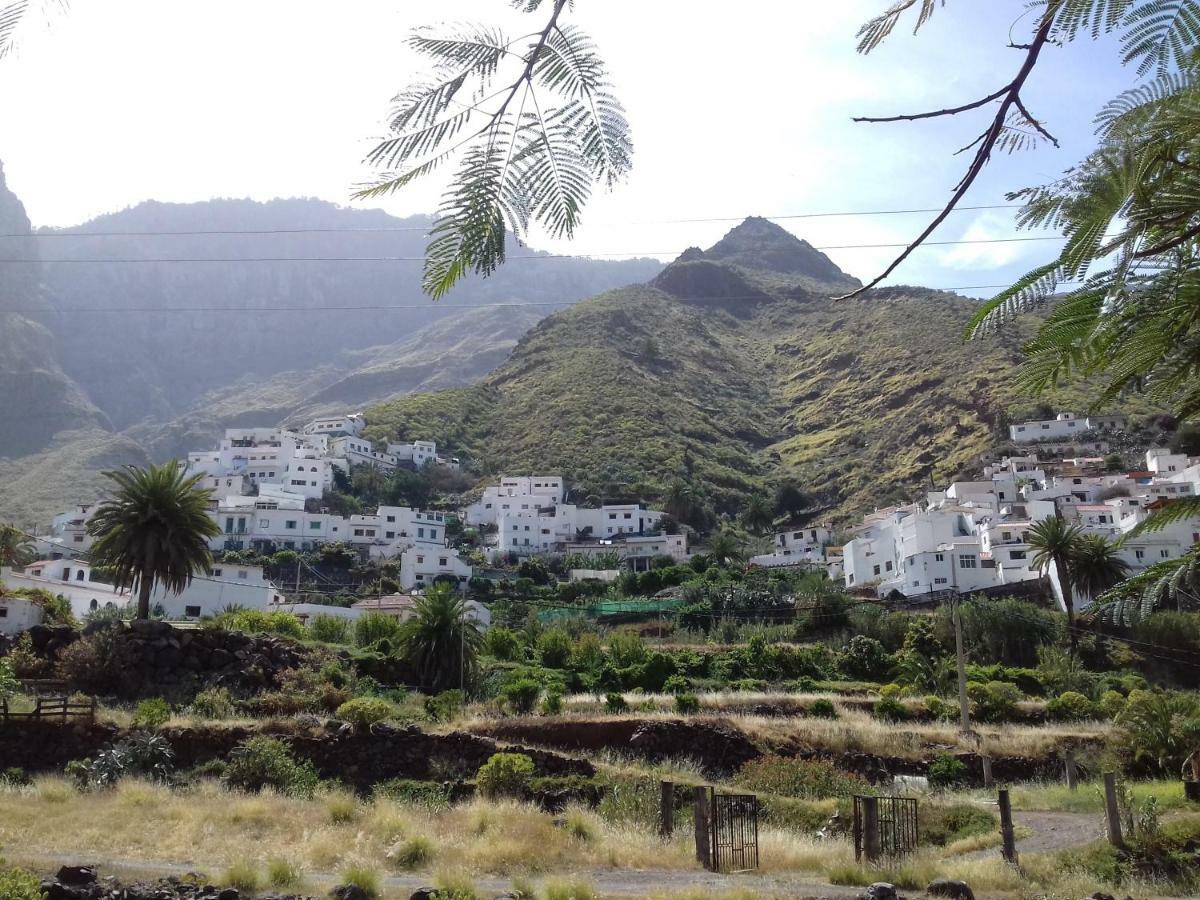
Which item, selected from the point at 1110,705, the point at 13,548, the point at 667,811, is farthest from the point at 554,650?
the point at 13,548

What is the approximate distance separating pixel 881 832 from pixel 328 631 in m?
26.0

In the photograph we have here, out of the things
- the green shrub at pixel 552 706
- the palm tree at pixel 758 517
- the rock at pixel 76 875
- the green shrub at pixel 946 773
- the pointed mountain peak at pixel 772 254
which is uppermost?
the pointed mountain peak at pixel 772 254

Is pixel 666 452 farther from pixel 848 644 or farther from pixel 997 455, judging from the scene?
pixel 848 644

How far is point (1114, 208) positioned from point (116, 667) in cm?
2897

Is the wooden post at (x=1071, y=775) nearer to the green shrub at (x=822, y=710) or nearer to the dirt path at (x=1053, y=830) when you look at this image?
the dirt path at (x=1053, y=830)

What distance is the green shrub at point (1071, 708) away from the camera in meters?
27.9

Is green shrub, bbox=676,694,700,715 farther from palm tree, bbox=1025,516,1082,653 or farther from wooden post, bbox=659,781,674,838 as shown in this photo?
palm tree, bbox=1025,516,1082,653

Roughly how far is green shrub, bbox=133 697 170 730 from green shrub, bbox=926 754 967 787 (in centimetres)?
1826

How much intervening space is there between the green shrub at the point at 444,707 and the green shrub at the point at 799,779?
7.93 metres

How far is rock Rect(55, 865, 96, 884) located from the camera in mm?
9336

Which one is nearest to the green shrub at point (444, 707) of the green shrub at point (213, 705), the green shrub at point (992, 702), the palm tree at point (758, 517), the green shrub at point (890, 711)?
the green shrub at point (213, 705)

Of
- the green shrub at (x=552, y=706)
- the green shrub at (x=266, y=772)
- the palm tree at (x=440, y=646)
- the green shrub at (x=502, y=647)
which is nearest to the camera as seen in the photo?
the green shrub at (x=266, y=772)

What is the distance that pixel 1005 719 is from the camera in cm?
2806

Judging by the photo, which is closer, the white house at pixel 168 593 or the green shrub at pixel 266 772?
the green shrub at pixel 266 772
